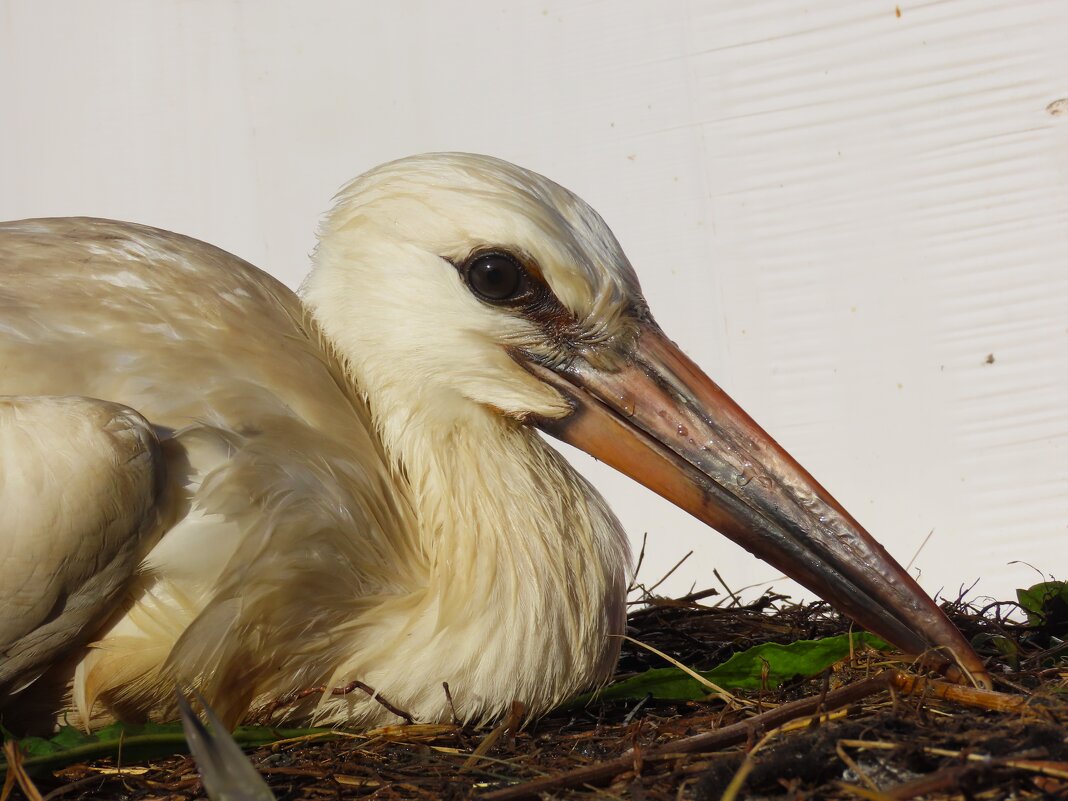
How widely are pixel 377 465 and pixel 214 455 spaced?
0.30 metres

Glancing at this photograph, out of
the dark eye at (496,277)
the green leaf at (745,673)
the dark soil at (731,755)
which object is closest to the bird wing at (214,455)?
the dark soil at (731,755)

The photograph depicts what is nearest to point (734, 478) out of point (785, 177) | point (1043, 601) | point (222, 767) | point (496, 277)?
point (496, 277)

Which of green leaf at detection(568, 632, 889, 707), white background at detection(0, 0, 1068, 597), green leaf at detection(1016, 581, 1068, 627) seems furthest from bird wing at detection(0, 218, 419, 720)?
white background at detection(0, 0, 1068, 597)

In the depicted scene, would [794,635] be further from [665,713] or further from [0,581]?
[0,581]

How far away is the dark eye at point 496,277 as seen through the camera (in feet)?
5.79

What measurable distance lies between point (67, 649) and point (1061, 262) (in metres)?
2.35

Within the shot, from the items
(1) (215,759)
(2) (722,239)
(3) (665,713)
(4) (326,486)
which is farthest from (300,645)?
(2) (722,239)

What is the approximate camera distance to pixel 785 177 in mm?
3008

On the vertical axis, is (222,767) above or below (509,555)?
below

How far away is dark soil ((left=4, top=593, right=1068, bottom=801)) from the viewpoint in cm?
122

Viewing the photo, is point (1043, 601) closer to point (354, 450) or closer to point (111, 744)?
point (354, 450)

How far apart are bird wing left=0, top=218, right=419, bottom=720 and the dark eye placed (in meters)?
0.30

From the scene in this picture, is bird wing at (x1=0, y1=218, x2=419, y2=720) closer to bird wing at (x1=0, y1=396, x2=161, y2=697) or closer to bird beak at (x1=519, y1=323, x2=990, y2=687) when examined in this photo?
bird wing at (x1=0, y1=396, x2=161, y2=697)

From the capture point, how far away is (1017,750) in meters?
1.23
